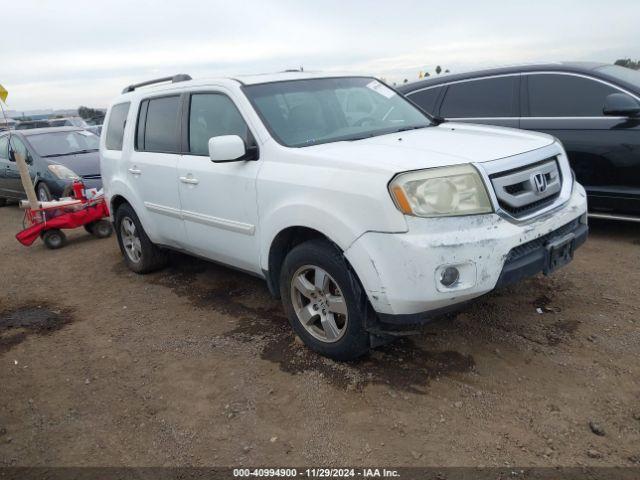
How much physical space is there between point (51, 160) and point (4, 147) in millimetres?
2034

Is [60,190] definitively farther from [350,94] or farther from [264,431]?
[264,431]

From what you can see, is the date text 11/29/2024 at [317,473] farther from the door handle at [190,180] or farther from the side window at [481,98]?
the side window at [481,98]

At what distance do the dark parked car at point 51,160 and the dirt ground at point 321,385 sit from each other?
4.91 m

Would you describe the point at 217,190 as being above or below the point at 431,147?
below

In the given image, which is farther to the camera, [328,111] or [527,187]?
[328,111]

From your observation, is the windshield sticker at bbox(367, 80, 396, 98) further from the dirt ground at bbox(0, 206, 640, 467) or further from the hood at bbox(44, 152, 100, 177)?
the hood at bbox(44, 152, 100, 177)

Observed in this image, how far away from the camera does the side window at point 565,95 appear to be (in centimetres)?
537

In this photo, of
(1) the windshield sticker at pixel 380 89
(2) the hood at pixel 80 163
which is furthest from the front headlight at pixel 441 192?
(2) the hood at pixel 80 163

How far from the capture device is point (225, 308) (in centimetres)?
471

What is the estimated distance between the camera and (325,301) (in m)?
3.46

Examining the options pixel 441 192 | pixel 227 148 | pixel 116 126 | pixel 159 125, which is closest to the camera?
pixel 441 192

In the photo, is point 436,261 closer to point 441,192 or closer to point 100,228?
point 441,192

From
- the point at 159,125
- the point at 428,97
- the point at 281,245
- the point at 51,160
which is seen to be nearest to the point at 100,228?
the point at 51,160

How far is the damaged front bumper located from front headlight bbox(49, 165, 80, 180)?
7522 mm
